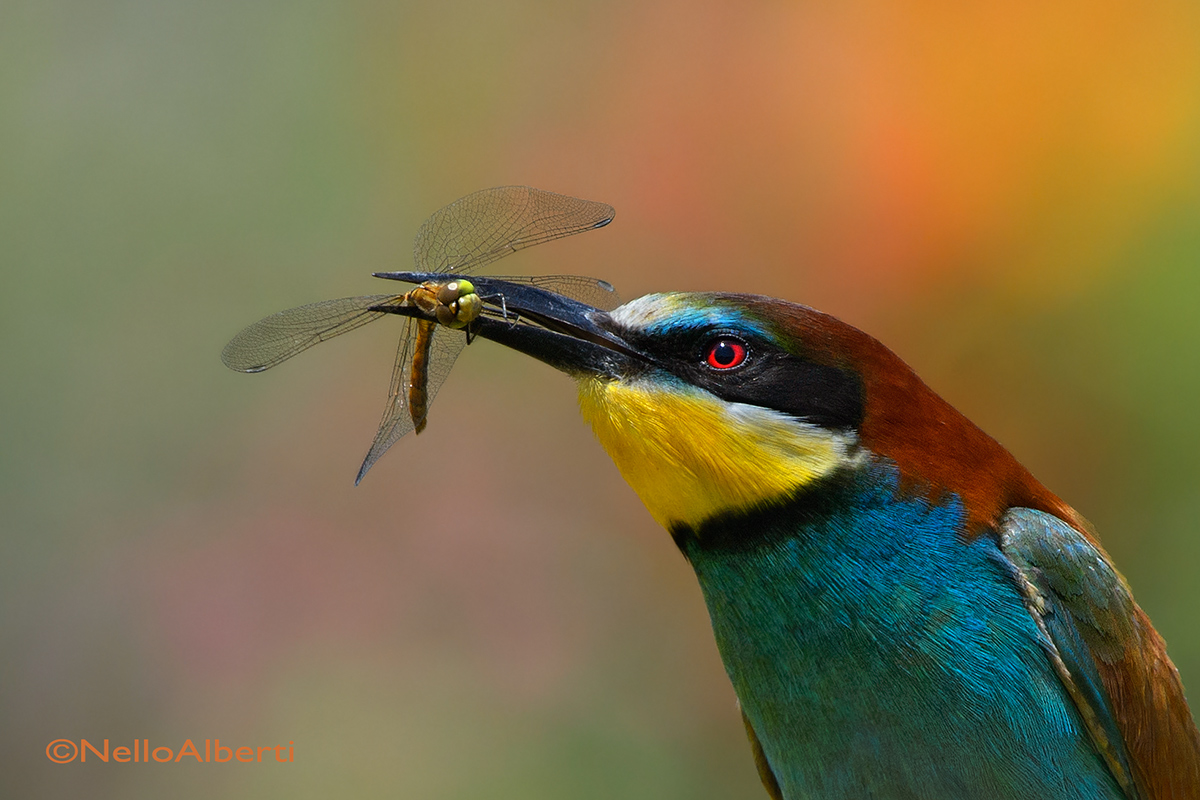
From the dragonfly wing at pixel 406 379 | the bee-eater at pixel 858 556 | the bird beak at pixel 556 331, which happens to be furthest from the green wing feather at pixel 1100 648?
the dragonfly wing at pixel 406 379

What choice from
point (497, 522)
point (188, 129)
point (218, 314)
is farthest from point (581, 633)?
point (188, 129)

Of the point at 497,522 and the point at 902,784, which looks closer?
the point at 902,784

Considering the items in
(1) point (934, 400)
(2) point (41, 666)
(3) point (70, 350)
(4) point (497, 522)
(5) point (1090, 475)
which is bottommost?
(2) point (41, 666)

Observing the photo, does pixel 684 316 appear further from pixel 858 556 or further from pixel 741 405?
pixel 858 556

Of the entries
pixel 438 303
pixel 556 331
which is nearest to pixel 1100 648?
pixel 556 331

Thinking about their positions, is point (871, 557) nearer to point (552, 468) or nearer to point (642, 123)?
point (552, 468)

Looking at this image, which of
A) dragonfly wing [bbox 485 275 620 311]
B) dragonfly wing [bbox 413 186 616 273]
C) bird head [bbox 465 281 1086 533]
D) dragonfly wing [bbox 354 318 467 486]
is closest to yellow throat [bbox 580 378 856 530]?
bird head [bbox 465 281 1086 533]

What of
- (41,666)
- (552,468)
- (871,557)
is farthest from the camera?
(552,468)

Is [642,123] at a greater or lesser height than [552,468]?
greater
